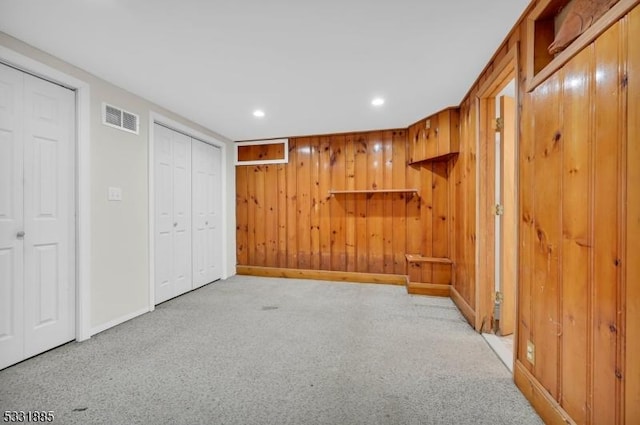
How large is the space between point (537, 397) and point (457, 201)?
6.61 ft

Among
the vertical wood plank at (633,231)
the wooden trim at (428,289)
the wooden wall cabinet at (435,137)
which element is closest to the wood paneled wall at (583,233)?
the vertical wood plank at (633,231)

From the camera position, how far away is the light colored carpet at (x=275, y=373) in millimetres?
1355

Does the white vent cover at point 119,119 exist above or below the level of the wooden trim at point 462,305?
above

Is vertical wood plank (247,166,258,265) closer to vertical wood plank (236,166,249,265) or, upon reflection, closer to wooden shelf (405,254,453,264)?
vertical wood plank (236,166,249,265)

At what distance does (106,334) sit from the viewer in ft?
7.29

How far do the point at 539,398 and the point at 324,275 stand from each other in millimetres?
2891

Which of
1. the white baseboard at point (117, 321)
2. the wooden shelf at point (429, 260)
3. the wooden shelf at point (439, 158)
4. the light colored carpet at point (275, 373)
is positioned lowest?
the light colored carpet at point (275, 373)

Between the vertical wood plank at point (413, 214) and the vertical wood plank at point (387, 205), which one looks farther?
the vertical wood plank at point (387, 205)

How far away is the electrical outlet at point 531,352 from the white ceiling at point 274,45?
1.91 m

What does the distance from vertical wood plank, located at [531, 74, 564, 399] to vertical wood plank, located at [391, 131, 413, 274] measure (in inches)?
93.0

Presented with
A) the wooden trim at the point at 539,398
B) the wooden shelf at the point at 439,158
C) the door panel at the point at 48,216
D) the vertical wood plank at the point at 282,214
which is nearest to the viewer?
the wooden trim at the point at 539,398

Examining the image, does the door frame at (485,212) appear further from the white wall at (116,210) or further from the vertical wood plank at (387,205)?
the white wall at (116,210)

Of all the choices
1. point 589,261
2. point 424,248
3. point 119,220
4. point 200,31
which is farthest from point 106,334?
point 424,248

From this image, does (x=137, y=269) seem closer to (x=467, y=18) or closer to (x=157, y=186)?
(x=157, y=186)
